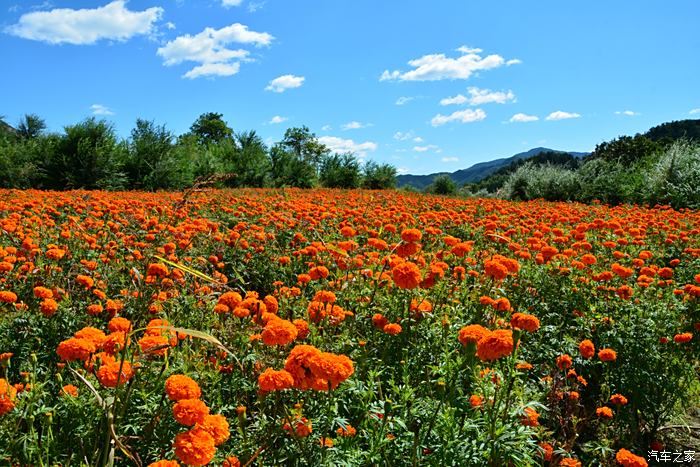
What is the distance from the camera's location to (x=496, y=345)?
1.90m

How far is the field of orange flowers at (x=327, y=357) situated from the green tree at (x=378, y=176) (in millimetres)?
23805

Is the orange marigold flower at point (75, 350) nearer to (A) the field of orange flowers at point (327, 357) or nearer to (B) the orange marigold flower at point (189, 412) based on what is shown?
(A) the field of orange flowers at point (327, 357)

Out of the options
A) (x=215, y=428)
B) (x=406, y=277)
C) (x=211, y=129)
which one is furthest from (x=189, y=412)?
(x=211, y=129)

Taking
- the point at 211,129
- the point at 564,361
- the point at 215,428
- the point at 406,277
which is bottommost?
the point at 564,361

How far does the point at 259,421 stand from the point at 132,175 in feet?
70.3

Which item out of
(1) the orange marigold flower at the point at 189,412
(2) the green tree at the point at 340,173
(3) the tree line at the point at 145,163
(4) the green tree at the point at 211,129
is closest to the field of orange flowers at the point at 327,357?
(1) the orange marigold flower at the point at 189,412

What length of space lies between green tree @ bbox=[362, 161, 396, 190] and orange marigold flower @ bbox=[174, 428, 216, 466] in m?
27.6

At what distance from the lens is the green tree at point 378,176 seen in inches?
1154

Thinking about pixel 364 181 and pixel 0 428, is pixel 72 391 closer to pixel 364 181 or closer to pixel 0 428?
pixel 0 428

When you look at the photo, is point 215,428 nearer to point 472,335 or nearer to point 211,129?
point 472,335

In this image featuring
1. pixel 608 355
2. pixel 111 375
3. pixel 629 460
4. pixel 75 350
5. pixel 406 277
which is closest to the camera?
pixel 111 375

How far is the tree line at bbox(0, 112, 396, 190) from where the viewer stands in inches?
718

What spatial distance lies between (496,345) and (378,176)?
2818 cm

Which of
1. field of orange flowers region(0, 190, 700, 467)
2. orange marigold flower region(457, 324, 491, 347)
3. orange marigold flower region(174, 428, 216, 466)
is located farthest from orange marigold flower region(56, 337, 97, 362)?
orange marigold flower region(457, 324, 491, 347)
